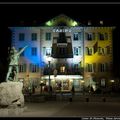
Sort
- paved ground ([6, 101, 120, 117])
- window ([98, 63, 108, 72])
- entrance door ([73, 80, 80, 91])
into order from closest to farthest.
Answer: paved ground ([6, 101, 120, 117]) → entrance door ([73, 80, 80, 91]) → window ([98, 63, 108, 72])

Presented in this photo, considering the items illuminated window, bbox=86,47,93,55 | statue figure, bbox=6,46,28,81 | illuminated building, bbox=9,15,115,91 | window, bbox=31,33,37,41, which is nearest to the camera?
statue figure, bbox=6,46,28,81

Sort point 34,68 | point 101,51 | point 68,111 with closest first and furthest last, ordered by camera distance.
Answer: point 68,111 → point 34,68 → point 101,51

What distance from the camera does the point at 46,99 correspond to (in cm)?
4222

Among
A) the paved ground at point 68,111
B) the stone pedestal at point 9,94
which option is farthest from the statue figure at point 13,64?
the paved ground at point 68,111

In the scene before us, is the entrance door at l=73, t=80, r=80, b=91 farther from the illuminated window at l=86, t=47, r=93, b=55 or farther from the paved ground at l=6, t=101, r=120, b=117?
the paved ground at l=6, t=101, r=120, b=117

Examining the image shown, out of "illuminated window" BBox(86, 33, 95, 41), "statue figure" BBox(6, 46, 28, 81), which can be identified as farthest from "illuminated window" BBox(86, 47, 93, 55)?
"statue figure" BBox(6, 46, 28, 81)

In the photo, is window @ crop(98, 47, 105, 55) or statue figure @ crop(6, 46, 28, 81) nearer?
statue figure @ crop(6, 46, 28, 81)

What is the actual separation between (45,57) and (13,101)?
4255 cm

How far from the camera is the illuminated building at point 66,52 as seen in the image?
7006 cm

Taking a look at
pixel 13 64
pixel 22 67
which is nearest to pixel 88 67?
pixel 22 67

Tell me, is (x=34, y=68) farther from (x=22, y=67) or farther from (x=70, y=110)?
(x=70, y=110)

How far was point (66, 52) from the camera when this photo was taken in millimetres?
70188

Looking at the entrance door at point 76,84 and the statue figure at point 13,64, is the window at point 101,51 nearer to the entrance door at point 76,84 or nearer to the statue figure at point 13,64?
the entrance door at point 76,84

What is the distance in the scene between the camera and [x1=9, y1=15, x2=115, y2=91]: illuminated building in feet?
230
